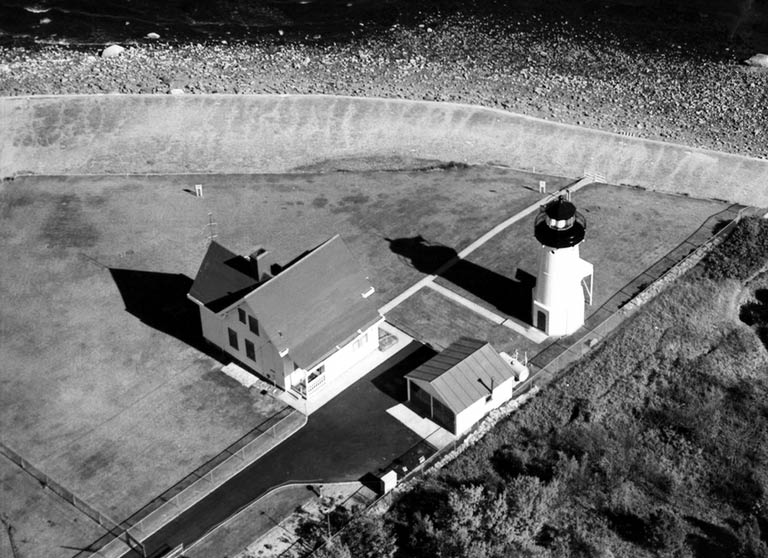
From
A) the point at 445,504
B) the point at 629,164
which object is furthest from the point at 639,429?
the point at 629,164

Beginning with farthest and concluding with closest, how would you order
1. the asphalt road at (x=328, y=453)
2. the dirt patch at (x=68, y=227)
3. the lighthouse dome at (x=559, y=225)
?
the dirt patch at (x=68, y=227), the lighthouse dome at (x=559, y=225), the asphalt road at (x=328, y=453)

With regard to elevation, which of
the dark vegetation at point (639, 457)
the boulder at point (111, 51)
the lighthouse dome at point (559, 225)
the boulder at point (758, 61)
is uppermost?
the lighthouse dome at point (559, 225)

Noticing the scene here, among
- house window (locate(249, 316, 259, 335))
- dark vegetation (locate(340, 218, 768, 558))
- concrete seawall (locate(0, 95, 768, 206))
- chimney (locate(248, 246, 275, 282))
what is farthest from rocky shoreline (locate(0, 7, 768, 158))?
house window (locate(249, 316, 259, 335))

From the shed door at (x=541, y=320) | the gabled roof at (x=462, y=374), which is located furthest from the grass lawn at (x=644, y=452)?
the shed door at (x=541, y=320)

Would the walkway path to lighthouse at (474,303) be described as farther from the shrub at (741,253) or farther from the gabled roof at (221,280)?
the shrub at (741,253)

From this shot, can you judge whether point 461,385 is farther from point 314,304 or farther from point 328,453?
point 314,304

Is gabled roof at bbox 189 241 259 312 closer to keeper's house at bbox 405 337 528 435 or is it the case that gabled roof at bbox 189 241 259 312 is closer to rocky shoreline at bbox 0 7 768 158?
keeper's house at bbox 405 337 528 435

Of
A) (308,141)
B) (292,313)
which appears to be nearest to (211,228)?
(308,141)
